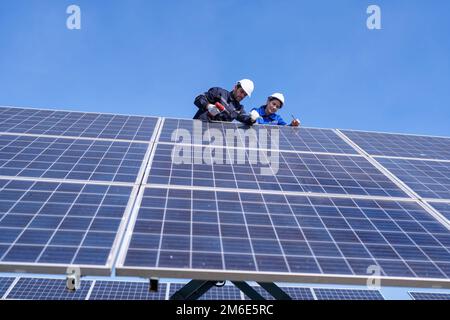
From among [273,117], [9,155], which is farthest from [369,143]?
[9,155]

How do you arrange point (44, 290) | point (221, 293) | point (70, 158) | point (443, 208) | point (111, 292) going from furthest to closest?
point (221, 293)
point (111, 292)
point (44, 290)
point (70, 158)
point (443, 208)

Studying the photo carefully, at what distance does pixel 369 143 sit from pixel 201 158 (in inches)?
197


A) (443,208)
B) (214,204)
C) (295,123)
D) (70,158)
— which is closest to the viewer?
(214,204)

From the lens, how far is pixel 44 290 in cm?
1344

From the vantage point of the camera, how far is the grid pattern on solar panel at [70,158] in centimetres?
702

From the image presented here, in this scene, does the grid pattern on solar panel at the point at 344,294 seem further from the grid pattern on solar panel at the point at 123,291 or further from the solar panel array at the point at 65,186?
the solar panel array at the point at 65,186

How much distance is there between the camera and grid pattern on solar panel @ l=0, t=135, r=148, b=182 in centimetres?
702

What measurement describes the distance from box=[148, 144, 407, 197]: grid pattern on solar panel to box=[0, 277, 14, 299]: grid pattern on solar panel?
862 cm

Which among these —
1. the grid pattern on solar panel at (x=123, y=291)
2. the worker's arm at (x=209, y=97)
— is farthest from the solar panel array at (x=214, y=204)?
the grid pattern on solar panel at (x=123, y=291)

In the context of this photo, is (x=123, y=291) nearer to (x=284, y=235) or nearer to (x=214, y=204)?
(x=214, y=204)

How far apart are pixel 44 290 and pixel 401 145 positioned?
11713 mm

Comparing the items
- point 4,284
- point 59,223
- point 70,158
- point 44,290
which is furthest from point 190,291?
point 4,284
